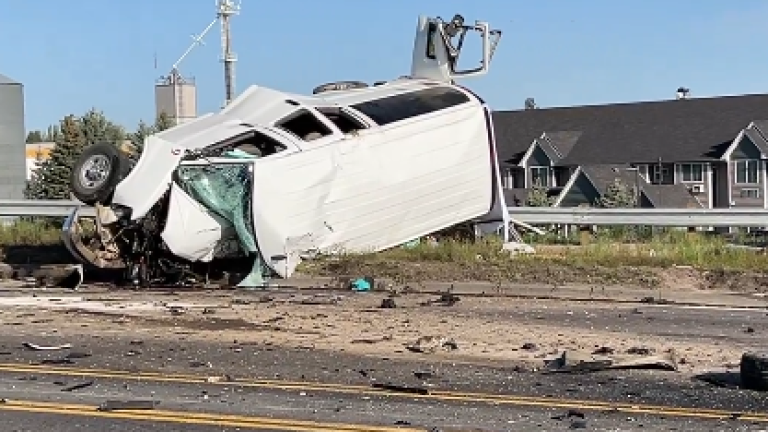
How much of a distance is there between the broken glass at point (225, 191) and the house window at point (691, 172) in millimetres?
45309

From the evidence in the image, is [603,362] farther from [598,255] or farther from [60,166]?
[60,166]

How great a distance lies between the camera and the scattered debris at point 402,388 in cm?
749

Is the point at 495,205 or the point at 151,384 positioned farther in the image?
the point at 495,205

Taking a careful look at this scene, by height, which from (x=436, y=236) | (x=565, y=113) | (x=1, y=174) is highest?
(x=565, y=113)

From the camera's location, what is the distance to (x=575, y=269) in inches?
558

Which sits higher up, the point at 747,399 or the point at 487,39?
the point at 487,39

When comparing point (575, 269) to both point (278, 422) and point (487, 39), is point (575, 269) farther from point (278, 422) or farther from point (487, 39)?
point (278, 422)

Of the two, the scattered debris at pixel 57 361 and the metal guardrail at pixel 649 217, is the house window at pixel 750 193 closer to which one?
the metal guardrail at pixel 649 217

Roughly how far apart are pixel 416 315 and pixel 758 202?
46936 mm

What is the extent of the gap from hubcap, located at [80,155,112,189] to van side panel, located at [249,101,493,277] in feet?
7.57

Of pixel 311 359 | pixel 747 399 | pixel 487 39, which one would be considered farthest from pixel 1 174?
pixel 747 399

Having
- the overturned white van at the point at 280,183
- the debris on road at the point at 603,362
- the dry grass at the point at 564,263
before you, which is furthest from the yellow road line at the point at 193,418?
the dry grass at the point at 564,263

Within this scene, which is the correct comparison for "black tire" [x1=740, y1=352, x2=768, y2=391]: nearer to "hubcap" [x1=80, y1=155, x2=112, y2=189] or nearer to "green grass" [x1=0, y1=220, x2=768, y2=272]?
"green grass" [x1=0, y1=220, x2=768, y2=272]

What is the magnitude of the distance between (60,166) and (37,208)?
2824 cm
